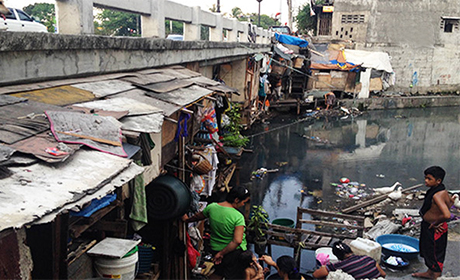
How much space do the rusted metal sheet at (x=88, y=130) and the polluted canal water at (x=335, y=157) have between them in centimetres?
600

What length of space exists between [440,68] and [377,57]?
6.62 m

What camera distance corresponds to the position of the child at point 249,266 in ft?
15.3

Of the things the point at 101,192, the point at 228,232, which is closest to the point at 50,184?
the point at 101,192

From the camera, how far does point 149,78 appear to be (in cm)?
530

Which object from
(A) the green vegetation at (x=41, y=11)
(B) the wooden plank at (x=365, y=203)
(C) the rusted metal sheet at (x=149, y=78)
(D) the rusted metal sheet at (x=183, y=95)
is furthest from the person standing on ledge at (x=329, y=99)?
(A) the green vegetation at (x=41, y=11)

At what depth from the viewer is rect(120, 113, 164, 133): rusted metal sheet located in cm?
312

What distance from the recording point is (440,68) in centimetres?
3078

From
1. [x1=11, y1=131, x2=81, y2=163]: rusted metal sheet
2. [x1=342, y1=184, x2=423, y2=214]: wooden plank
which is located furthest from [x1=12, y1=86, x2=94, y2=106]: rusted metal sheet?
[x1=342, y1=184, x2=423, y2=214]: wooden plank

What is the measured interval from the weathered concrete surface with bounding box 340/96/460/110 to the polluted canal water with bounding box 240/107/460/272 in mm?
2024

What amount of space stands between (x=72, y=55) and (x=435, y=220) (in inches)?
201

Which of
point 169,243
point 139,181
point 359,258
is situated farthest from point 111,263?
point 359,258

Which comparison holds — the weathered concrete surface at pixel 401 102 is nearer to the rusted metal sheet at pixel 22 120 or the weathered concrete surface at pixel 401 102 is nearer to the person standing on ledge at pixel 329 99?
the person standing on ledge at pixel 329 99

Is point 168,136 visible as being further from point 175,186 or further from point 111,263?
point 111,263

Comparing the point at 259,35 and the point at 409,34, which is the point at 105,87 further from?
the point at 409,34
